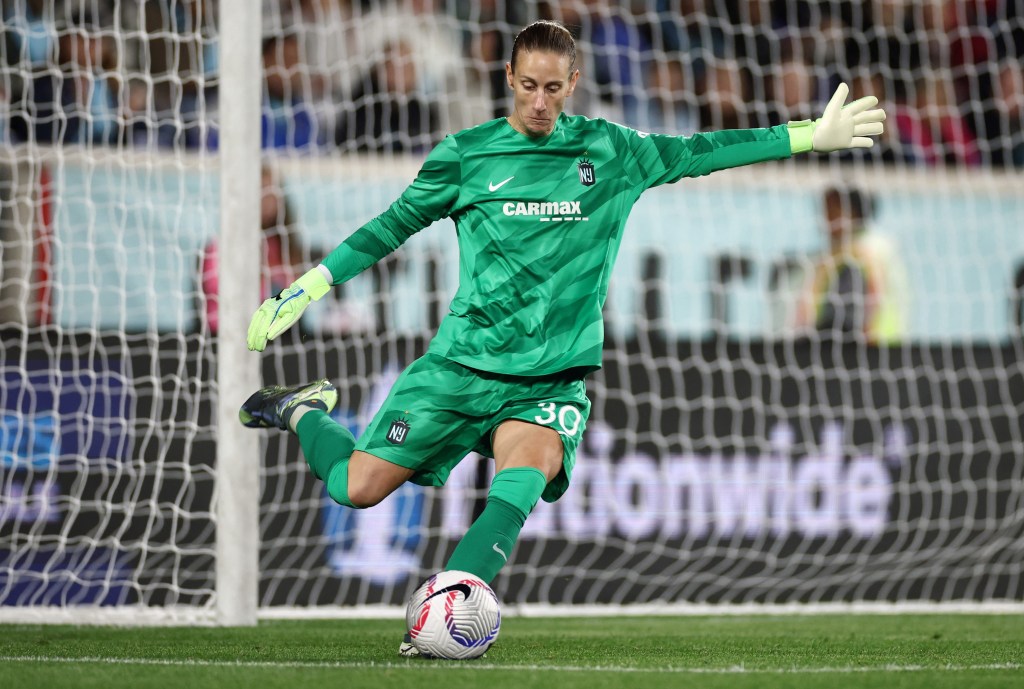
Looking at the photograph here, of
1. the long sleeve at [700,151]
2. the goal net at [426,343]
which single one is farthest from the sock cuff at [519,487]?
the goal net at [426,343]

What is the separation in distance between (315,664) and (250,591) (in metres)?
2.01

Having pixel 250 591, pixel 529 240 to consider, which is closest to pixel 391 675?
pixel 529 240

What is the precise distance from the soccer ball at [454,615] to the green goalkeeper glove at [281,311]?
0.92 meters

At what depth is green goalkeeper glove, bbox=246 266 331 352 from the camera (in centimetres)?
403

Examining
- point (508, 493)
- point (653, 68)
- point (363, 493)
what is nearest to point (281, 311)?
point (363, 493)

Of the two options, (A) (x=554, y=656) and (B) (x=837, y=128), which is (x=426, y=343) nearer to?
(A) (x=554, y=656)

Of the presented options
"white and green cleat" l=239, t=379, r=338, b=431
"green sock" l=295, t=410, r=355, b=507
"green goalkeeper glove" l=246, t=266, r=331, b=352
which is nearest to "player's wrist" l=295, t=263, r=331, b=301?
"green goalkeeper glove" l=246, t=266, r=331, b=352

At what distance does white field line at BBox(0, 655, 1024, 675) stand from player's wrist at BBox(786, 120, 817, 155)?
4.90ft

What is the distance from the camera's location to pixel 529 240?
4012 millimetres

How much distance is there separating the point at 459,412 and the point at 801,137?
129 centimetres

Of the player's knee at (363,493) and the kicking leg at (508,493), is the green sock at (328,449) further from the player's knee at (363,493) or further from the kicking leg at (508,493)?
the kicking leg at (508,493)

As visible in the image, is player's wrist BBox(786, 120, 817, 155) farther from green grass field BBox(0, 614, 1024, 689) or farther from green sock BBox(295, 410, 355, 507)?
green sock BBox(295, 410, 355, 507)

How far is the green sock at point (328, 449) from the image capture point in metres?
4.18

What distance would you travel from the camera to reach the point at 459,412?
4031mm
